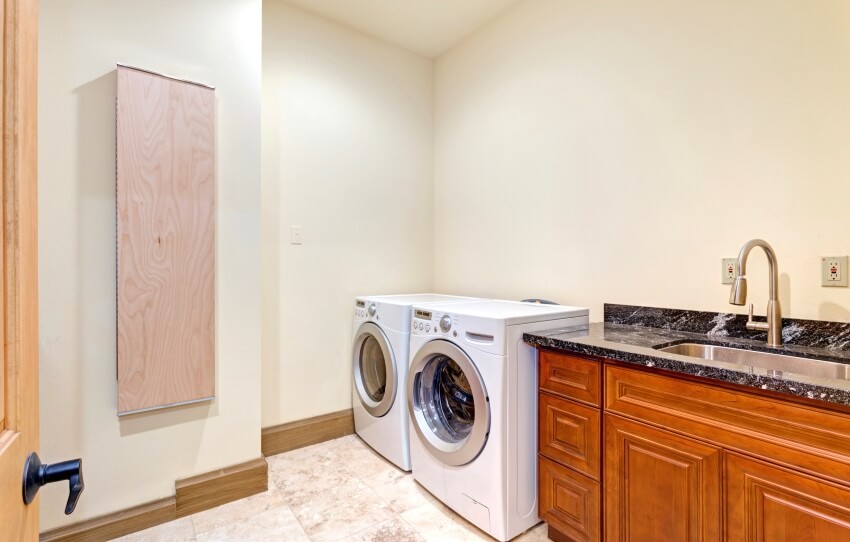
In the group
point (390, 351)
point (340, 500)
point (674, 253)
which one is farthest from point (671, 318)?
point (340, 500)

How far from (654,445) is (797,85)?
1.41m

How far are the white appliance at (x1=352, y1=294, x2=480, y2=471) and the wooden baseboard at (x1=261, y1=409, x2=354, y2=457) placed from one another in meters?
0.09

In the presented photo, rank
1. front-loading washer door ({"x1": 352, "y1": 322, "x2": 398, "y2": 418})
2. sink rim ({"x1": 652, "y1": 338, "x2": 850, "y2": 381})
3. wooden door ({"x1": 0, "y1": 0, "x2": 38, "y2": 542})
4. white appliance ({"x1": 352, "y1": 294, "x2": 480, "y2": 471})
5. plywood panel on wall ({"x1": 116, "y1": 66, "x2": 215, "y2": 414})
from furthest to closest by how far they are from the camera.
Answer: front-loading washer door ({"x1": 352, "y1": 322, "x2": 398, "y2": 418}) → white appliance ({"x1": 352, "y1": 294, "x2": 480, "y2": 471}) → plywood panel on wall ({"x1": 116, "y1": 66, "x2": 215, "y2": 414}) → sink rim ({"x1": 652, "y1": 338, "x2": 850, "y2": 381}) → wooden door ({"x1": 0, "y1": 0, "x2": 38, "y2": 542})

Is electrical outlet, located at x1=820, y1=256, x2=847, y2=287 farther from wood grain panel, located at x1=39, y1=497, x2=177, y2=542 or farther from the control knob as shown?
wood grain panel, located at x1=39, y1=497, x2=177, y2=542

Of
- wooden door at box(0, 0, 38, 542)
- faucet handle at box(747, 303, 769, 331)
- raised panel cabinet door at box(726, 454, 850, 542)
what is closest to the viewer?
wooden door at box(0, 0, 38, 542)

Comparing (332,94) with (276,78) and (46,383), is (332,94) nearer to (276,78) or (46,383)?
(276,78)

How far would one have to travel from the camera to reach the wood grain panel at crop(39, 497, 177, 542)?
1591mm

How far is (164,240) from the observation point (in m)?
1.75

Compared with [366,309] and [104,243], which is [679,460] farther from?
[104,243]

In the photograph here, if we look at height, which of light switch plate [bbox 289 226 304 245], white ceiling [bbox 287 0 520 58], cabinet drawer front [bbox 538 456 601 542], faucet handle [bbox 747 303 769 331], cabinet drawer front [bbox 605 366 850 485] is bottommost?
cabinet drawer front [bbox 538 456 601 542]

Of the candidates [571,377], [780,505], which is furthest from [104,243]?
[780,505]

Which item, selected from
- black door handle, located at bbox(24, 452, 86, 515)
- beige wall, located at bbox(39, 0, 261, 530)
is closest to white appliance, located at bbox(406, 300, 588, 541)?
beige wall, located at bbox(39, 0, 261, 530)

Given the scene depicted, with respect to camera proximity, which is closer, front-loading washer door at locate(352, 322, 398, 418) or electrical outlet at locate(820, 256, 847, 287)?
electrical outlet at locate(820, 256, 847, 287)

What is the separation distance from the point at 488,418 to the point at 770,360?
1.04m
